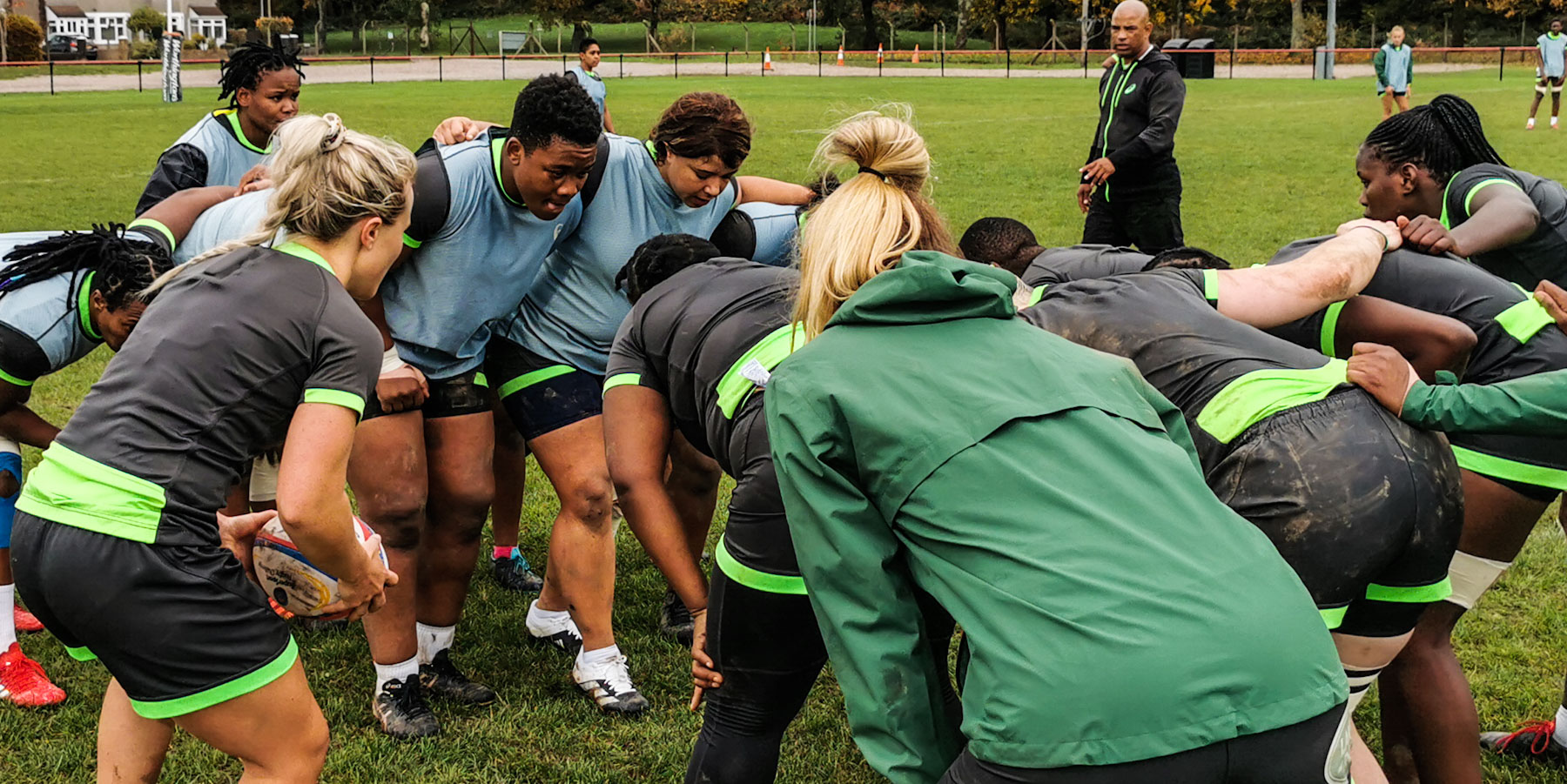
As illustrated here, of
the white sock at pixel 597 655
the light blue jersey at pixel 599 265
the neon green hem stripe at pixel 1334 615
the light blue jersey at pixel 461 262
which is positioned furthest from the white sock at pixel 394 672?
the neon green hem stripe at pixel 1334 615

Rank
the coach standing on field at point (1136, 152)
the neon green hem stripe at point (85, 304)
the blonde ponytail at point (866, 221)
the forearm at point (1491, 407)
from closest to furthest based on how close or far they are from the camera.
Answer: the blonde ponytail at point (866, 221), the forearm at point (1491, 407), the neon green hem stripe at point (85, 304), the coach standing on field at point (1136, 152)

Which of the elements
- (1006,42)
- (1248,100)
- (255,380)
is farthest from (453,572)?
(1006,42)

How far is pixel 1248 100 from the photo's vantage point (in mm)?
30078

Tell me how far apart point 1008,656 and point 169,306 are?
1.96m

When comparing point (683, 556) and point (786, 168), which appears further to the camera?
point (786, 168)

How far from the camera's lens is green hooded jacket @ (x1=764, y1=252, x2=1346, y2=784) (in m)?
1.95

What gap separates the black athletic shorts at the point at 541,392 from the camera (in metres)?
4.54

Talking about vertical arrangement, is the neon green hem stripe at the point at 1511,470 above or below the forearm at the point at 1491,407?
below

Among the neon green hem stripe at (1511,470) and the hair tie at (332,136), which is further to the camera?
the neon green hem stripe at (1511,470)

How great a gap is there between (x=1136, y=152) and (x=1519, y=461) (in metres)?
5.36

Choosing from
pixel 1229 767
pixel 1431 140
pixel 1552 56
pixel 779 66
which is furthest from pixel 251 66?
pixel 779 66

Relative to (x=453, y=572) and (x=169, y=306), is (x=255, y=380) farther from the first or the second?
(x=453, y=572)

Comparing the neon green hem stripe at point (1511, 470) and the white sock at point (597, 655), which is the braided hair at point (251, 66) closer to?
the white sock at point (597, 655)

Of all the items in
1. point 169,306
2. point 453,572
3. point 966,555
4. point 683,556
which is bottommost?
point 453,572
